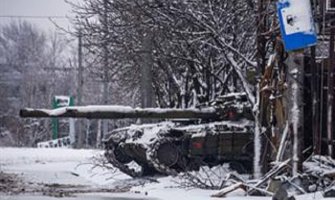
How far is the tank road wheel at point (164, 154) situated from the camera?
18859mm

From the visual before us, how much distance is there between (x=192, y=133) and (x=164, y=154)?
3.41 ft

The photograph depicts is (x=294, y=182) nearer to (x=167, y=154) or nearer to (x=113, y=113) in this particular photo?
(x=113, y=113)

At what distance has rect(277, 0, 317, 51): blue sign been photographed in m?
11.7

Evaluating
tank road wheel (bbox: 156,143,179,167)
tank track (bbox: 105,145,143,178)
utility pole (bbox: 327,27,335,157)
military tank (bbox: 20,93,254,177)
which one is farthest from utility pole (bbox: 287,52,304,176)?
tank track (bbox: 105,145,143,178)

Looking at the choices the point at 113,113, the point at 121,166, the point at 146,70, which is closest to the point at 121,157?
the point at 121,166

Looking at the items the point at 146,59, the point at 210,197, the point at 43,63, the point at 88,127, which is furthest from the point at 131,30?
the point at 43,63

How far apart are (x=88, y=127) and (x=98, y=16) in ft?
143

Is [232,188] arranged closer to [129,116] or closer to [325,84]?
[325,84]

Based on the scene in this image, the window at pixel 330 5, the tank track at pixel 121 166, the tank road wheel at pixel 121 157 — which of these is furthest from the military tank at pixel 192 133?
the window at pixel 330 5

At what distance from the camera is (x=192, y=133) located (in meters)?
18.4

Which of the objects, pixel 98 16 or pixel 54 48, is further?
pixel 54 48

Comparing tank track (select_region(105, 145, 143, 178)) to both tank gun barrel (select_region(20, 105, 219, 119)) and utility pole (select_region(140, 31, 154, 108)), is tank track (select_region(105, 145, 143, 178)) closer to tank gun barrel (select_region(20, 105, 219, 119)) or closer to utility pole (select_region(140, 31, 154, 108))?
tank gun barrel (select_region(20, 105, 219, 119))

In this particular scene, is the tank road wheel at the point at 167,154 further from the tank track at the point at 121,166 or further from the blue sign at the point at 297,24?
the blue sign at the point at 297,24

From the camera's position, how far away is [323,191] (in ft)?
37.0
